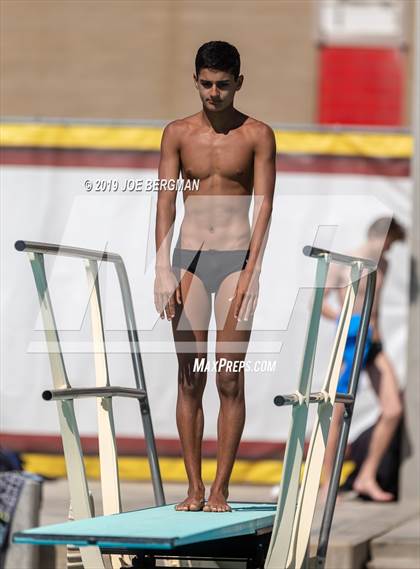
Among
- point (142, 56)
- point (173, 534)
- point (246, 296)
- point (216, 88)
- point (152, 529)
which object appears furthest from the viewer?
point (142, 56)

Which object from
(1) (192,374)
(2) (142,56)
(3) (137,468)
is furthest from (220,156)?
(3) (137,468)

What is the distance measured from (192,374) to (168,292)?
283 mm

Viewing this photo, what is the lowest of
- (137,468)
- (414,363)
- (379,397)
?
(137,468)

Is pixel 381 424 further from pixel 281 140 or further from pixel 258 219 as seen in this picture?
pixel 258 219

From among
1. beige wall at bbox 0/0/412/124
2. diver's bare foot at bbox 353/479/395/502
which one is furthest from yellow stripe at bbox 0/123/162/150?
diver's bare foot at bbox 353/479/395/502

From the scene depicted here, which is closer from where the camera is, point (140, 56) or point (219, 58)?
point (219, 58)

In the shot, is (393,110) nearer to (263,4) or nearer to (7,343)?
(263,4)

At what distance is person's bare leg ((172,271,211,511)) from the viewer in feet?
15.4

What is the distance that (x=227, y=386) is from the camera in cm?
472

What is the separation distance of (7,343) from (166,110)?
4709mm

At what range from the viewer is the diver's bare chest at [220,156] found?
473 centimetres

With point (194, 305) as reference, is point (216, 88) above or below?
above

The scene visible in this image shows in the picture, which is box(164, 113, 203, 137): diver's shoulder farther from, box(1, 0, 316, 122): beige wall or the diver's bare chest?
box(1, 0, 316, 122): beige wall

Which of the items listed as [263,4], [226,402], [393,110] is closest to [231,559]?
[226,402]
